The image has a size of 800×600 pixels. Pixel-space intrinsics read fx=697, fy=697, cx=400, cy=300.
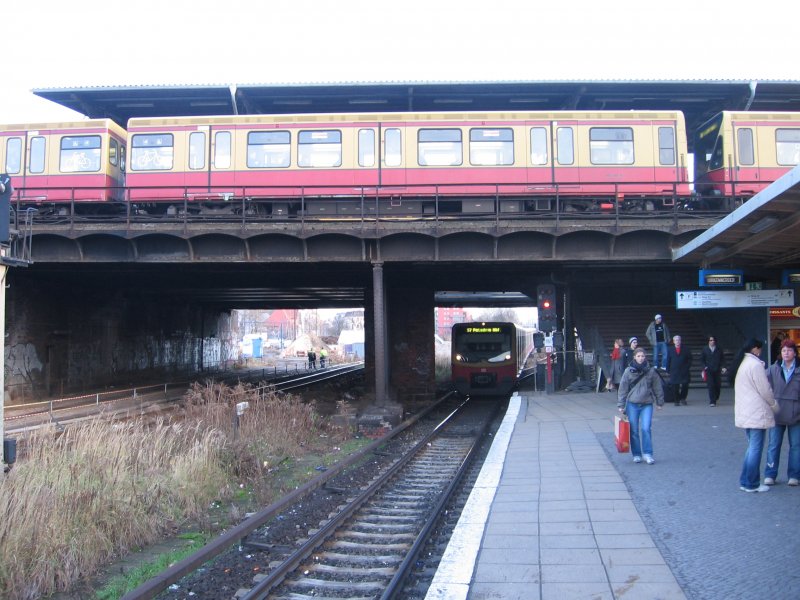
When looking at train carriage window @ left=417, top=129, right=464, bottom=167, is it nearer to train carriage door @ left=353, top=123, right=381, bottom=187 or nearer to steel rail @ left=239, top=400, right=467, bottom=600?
train carriage door @ left=353, top=123, right=381, bottom=187

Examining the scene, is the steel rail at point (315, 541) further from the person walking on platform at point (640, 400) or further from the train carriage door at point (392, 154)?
the train carriage door at point (392, 154)

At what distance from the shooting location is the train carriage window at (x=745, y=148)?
2111 cm

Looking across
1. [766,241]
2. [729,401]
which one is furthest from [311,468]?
[729,401]

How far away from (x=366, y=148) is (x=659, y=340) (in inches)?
383

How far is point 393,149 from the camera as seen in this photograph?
20.4m

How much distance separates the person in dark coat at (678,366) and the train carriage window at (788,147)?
892cm

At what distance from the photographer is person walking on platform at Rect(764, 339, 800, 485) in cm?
734

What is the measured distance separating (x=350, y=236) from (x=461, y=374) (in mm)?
9052

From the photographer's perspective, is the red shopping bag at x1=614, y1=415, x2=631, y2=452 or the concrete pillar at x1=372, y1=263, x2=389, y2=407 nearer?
the red shopping bag at x1=614, y1=415, x2=631, y2=452

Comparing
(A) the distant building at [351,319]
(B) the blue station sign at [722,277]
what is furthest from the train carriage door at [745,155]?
(A) the distant building at [351,319]

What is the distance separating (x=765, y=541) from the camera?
19.1 ft

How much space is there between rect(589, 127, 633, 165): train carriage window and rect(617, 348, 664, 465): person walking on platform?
491 inches

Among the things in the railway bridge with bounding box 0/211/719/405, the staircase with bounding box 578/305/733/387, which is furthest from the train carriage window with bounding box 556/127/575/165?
the staircase with bounding box 578/305/733/387

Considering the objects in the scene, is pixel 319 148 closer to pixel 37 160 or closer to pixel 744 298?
pixel 37 160
